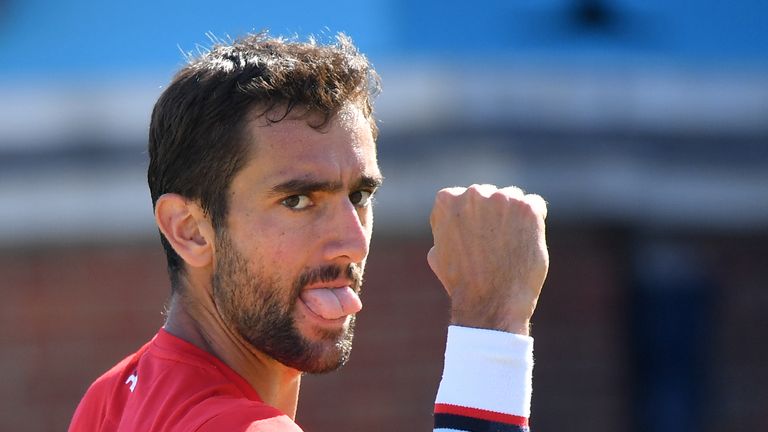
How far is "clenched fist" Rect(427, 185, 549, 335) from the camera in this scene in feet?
8.26

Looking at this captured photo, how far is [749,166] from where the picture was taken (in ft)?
22.6

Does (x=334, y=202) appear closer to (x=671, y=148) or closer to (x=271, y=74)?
(x=271, y=74)

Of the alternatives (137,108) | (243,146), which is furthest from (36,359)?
(243,146)

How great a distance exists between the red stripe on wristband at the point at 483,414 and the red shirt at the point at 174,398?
0.29m

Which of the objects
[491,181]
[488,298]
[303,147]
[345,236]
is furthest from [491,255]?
[491,181]

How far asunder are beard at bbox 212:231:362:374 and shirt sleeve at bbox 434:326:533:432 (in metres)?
0.34

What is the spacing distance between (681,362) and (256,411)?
15.7 feet

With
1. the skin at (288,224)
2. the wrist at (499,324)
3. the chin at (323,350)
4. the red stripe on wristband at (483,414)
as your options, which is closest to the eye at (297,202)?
the skin at (288,224)

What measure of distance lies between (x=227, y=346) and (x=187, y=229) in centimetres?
27

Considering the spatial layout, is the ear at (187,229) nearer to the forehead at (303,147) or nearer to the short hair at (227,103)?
the short hair at (227,103)

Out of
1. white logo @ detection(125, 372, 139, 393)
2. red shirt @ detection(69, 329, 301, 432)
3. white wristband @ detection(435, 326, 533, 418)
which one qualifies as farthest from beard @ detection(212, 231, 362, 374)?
white wristband @ detection(435, 326, 533, 418)

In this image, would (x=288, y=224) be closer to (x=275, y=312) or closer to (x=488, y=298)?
(x=275, y=312)

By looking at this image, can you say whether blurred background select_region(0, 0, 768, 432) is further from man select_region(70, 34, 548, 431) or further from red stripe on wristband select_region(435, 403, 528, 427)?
red stripe on wristband select_region(435, 403, 528, 427)

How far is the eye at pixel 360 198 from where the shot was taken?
111 inches
